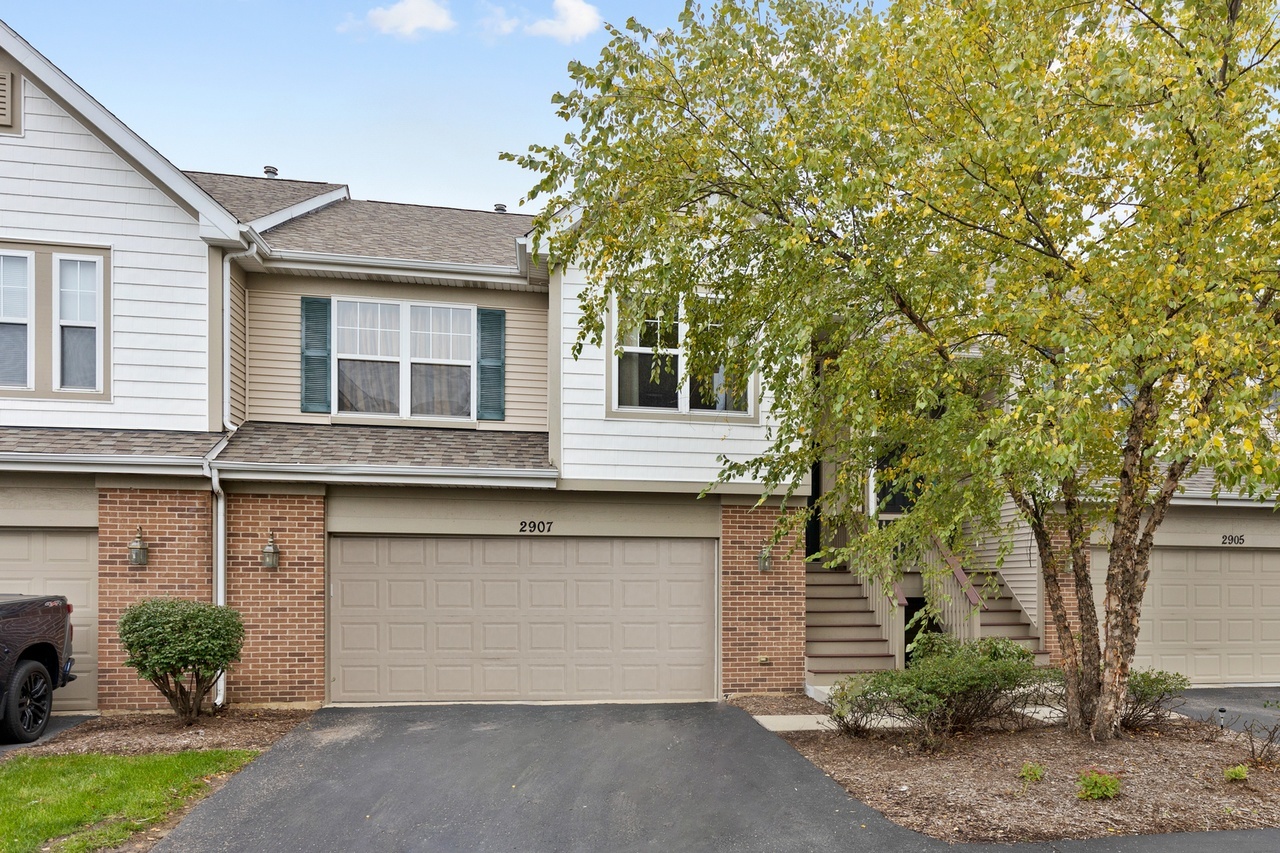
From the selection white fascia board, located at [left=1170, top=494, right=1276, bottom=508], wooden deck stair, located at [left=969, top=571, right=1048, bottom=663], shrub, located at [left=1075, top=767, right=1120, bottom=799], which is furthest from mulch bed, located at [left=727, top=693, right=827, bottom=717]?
white fascia board, located at [left=1170, top=494, right=1276, bottom=508]

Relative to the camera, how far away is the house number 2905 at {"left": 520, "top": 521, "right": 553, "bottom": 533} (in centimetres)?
1010

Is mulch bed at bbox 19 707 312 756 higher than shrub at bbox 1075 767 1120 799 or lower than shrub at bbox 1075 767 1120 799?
lower

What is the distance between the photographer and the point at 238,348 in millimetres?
10203

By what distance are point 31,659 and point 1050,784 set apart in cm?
969

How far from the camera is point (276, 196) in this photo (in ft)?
42.8

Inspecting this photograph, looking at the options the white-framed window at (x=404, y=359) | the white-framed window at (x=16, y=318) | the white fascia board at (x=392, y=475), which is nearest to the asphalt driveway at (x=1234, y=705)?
the white fascia board at (x=392, y=475)

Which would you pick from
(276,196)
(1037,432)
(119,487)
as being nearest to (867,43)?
(1037,432)

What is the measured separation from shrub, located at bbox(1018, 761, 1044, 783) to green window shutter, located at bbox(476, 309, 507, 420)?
7.43 meters

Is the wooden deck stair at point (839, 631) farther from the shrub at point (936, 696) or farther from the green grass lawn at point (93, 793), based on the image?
the green grass lawn at point (93, 793)

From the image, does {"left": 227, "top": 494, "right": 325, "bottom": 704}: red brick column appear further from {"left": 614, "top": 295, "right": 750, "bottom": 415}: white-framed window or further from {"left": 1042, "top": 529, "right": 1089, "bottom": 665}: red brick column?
{"left": 1042, "top": 529, "right": 1089, "bottom": 665}: red brick column

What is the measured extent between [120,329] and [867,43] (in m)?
8.87

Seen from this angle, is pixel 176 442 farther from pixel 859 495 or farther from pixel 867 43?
pixel 867 43

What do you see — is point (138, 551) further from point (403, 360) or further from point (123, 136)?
point (123, 136)

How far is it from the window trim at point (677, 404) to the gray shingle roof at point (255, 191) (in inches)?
226
